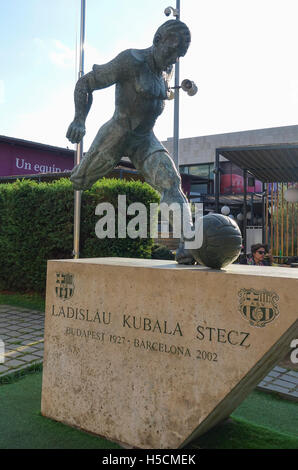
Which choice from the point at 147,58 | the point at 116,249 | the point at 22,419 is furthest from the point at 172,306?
the point at 116,249

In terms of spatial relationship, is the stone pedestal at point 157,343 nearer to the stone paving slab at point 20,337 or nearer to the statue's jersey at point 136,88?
the statue's jersey at point 136,88

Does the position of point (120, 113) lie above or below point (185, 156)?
below

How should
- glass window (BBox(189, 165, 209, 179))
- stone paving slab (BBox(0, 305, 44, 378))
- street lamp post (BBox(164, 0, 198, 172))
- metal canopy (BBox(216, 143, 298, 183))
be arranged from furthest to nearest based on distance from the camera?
1. glass window (BBox(189, 165, 209, 179))
2. metal canopy (BBox(216, 143, 298, 183))
3. street lamp post (BBox(164, 0, 198, 172))
4. stone paving slab (BBox(0, 305, 44, 378))

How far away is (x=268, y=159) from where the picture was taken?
10570 mm

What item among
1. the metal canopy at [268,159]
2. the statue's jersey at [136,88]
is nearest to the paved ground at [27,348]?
the statue's jersey at [136,88]

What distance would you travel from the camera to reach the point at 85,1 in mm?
7625

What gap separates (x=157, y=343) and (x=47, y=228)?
5723mm

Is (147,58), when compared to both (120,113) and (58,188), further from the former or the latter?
(58,188)

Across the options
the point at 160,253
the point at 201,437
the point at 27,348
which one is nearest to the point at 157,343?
the point at 201,437

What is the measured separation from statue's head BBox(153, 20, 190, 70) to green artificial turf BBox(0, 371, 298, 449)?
115 inches

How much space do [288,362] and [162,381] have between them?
9.68 ft

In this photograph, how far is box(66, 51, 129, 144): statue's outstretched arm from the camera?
Answer: 12.0 feet

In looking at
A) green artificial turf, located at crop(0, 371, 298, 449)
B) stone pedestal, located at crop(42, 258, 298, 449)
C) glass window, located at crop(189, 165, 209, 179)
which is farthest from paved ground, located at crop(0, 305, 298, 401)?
glass window, located at crop(189, 165, 209, 179)

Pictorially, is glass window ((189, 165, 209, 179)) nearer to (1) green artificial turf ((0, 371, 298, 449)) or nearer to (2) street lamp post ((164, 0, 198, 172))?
(2) street lamp post ((164, 0, 198, 172))
